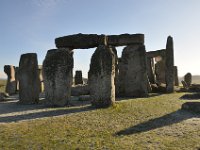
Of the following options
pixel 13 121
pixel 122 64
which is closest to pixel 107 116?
pixel 13 121

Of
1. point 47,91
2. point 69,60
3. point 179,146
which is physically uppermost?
point 69,60

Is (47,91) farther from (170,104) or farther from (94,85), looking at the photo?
(170,104)

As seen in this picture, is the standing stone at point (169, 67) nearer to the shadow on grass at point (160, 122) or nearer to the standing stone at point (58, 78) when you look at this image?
the shadow on grass at point (160, 122)

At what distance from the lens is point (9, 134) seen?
11.3m

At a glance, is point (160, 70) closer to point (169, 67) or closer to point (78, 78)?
point (78, 78)

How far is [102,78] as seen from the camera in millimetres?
15773

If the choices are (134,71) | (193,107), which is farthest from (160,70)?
(193,107)

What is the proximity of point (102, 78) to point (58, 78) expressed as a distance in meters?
2.34

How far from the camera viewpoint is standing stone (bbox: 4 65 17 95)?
2973cm

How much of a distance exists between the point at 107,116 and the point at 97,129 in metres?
1.86

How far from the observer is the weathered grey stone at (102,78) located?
15.7 meters

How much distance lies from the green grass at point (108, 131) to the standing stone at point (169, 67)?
8.75 m

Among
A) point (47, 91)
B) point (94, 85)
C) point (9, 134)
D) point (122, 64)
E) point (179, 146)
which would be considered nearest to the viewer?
point (179, 146)

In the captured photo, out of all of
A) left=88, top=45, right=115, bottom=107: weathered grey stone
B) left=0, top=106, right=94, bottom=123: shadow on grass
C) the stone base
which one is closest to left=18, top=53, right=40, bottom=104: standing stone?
left=0, top=106, right=94, bottom=123: shadow on grass
